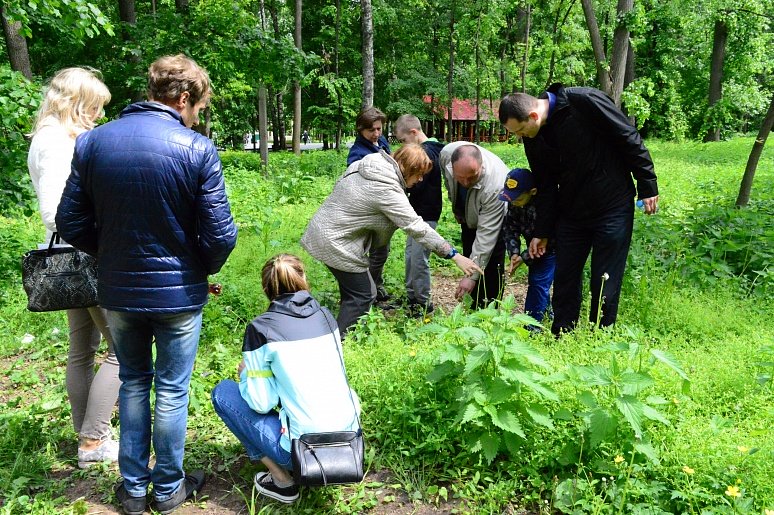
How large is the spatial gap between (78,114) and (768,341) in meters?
4.28

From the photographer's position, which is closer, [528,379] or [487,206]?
[528,379]

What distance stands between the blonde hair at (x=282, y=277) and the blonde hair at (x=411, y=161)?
62.0 inches

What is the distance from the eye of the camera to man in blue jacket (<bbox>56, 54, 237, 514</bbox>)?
2.30 m

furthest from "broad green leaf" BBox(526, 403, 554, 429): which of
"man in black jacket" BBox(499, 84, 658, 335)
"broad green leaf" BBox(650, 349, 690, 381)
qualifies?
"man in black jacket" BBox(499, 84, 658, 335)

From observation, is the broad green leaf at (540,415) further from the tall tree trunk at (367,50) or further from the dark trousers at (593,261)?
the tall tree trunk at (367,50)

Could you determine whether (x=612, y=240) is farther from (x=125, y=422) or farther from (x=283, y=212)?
(x=283, y=212)

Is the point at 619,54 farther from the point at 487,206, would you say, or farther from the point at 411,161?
the point at 411,161

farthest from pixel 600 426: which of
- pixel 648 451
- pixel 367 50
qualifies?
pixel 367 50

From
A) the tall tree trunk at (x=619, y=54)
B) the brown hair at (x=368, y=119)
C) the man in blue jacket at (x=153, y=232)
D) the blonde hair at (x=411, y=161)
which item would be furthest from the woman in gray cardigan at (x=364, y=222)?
the tall tree trunk at (x=619, y=54)

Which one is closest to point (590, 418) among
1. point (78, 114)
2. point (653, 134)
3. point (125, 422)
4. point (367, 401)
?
point (367, 401)

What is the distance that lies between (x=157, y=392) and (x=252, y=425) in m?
0.45

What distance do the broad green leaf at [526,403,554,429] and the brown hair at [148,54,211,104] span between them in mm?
2095

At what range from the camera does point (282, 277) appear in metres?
2.72

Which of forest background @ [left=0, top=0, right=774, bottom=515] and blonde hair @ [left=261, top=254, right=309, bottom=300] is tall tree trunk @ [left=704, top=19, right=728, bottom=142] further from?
blonde hair @ [left=261, top=254, right=309, bottom=300]
